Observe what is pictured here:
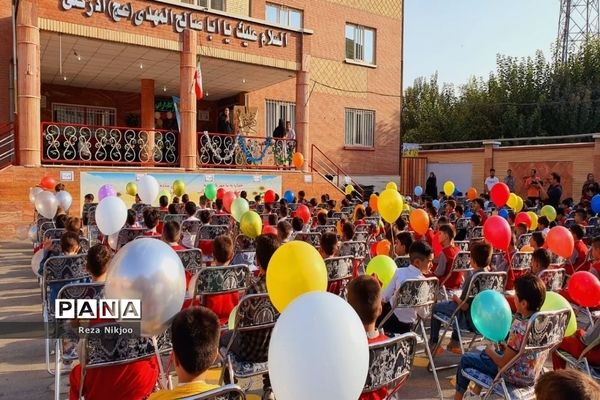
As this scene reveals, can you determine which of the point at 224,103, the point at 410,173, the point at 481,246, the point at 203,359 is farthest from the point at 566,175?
the point at 203,359

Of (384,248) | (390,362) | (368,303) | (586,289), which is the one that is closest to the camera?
(390,362)

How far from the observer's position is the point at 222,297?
4.80m

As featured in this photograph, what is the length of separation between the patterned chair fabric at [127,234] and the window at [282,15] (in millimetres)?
14056

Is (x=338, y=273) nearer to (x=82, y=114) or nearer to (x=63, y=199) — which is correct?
(x=63, y=199)

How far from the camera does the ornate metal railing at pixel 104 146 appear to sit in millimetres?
13734

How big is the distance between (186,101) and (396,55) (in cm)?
1172

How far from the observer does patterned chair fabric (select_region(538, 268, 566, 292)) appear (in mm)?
4984

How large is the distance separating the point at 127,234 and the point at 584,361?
18.6 feet

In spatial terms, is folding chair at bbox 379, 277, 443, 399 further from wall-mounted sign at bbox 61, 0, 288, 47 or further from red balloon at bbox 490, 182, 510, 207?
wall-mounted sign at bbox 61, 0, 288, 47

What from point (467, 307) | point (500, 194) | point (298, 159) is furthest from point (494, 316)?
point (298, 159)

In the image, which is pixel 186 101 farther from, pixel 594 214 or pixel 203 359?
pixel 203 359

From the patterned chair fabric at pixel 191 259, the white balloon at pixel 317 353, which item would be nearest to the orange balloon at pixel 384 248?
the patterned chair fabric at pixel 191 259

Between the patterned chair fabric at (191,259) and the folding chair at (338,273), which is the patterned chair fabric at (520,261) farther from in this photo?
the patterned chair fabric at (191,259)

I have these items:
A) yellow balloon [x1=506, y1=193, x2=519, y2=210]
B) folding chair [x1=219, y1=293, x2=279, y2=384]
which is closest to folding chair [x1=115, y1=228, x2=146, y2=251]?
folding chair [x1=219, y1=293, x2=279, y2=384]
